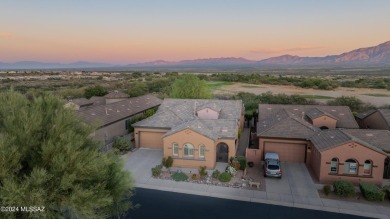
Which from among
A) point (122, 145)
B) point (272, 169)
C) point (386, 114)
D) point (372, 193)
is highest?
point (386, 114)

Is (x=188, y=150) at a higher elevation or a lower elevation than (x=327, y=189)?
higher

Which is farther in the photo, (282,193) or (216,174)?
(216,174)

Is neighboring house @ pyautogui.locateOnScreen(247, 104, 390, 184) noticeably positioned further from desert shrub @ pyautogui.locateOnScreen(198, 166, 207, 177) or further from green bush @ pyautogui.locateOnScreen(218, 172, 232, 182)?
desert shrub @ pyautogui.locateOnScreen(198, 166, 207, 177)

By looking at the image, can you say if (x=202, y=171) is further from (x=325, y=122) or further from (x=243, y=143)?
(x=325, y=122)

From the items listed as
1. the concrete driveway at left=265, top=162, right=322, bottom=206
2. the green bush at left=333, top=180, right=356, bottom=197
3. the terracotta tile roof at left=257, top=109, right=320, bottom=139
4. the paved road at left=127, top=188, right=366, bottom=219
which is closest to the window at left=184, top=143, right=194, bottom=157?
the paved road at left=127, top=188, right=366, bottom=219

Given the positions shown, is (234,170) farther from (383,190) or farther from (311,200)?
(383,190)

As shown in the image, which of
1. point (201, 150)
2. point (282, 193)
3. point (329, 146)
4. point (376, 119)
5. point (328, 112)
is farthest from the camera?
point (328, 112)

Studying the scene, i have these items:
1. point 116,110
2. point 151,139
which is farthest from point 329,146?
point 116,110
